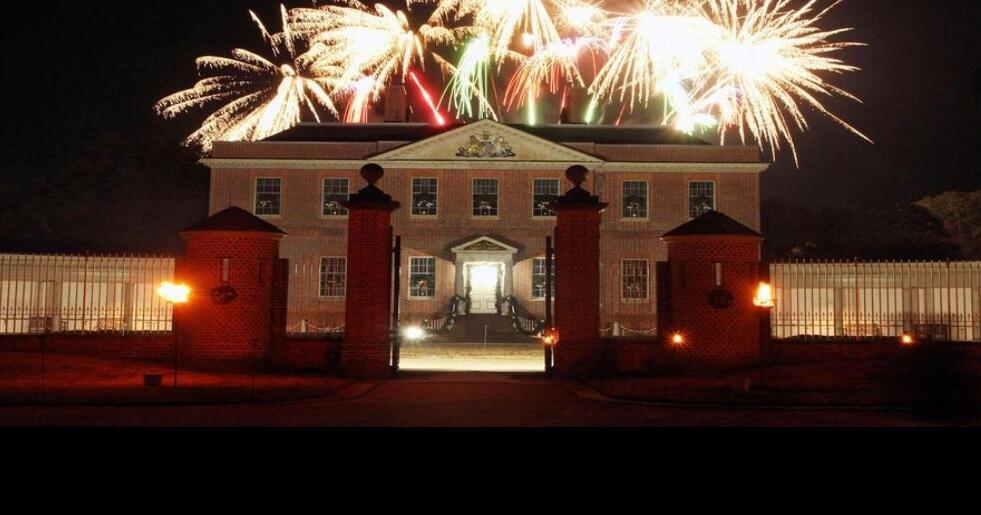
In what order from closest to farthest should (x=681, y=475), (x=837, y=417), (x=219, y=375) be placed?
(x=681, y=475), (x=837, y=417), (x=219, y=375)

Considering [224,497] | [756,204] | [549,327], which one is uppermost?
[756,204]

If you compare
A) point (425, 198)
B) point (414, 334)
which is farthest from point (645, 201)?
point (414, 334)

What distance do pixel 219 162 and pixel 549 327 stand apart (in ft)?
71.8

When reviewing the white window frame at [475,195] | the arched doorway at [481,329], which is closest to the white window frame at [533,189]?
the white window frame at [475,195]

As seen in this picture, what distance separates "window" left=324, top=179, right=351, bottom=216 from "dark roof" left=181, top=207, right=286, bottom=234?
1732 cm

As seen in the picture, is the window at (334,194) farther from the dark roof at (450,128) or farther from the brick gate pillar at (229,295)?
the brick gate pillar at (229,295)


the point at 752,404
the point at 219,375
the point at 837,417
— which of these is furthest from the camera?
the point at 219,375

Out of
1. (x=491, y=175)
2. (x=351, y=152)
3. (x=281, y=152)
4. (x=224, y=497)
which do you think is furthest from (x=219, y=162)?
(x=224, y=497)

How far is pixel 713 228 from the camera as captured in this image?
52.4 ft

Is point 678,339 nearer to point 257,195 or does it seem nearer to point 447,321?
point 447,321

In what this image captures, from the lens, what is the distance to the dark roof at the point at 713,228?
626 inches

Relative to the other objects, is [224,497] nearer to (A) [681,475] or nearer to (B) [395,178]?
(A) [681,475]

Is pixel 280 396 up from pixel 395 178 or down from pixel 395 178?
down

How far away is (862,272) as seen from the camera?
24641 millimetres
